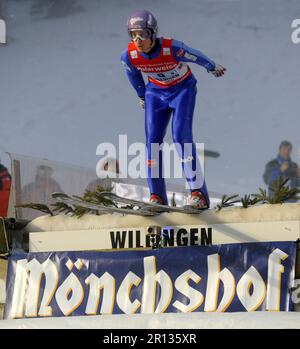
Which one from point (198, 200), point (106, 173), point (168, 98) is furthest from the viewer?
point (106, 173)

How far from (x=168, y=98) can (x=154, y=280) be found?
2.44 meters

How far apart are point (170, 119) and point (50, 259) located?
2.53 metres

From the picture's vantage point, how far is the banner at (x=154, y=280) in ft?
31.6

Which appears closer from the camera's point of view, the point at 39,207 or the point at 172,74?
the point at 172,74

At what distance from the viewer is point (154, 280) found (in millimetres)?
10375

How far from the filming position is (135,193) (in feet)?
44.5

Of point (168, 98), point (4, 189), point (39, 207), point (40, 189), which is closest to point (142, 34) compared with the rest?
point (168, 98)

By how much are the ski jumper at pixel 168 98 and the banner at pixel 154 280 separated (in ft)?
3.60

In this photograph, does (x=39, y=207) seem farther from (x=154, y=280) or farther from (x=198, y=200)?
(x=198, y=200)

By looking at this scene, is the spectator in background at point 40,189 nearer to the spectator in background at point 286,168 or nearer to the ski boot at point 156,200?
the ski boot at point 156,200

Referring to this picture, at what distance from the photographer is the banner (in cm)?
962
